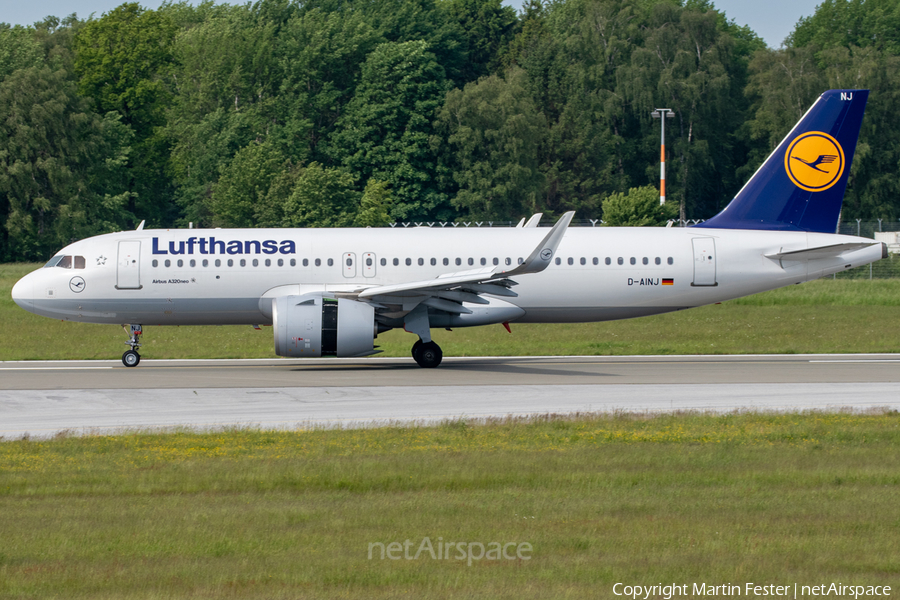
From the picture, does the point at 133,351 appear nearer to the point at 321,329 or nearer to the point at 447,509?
the point at 321,329

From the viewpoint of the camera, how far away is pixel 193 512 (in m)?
10.9

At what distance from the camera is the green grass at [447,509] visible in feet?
28.6

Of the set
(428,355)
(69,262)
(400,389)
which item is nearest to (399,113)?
(69,262)

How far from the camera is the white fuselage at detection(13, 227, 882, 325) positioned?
2620 cm

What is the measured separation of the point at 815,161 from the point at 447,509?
2045 centimetres

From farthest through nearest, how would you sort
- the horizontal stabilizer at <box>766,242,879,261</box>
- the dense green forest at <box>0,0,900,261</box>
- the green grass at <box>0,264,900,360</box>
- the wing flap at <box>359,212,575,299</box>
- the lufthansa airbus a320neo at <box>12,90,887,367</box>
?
1. the dense green forest at <box>0,0,900,261</box>
2. the green grass at <box>0,264,900,360</box>
3. the horizontal stabilizer at <box>766,242,879,261</box>
4. the lufthansa airbus a320neo at <box>12,90,887,367</box>
5. the wing flap at <box>359,212,575,299</box>

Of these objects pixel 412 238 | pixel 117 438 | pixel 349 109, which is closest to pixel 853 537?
pixel 117 438

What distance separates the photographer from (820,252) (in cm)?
2680

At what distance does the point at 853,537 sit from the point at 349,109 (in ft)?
264

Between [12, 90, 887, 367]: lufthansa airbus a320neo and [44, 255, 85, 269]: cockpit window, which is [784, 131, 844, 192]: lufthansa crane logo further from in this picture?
[44, 255, 85, 269]: cockpit window

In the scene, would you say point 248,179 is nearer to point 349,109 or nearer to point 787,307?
point 349,109

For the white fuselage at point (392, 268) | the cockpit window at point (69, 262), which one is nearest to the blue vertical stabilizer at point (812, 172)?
the white fuselage at point (392, 268)

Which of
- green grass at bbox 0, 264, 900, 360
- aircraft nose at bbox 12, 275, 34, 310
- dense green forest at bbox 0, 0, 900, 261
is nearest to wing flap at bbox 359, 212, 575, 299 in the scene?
green grass at bbox 0, 264, 900, 360

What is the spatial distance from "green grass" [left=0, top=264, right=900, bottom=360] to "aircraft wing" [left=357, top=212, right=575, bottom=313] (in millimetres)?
5170
